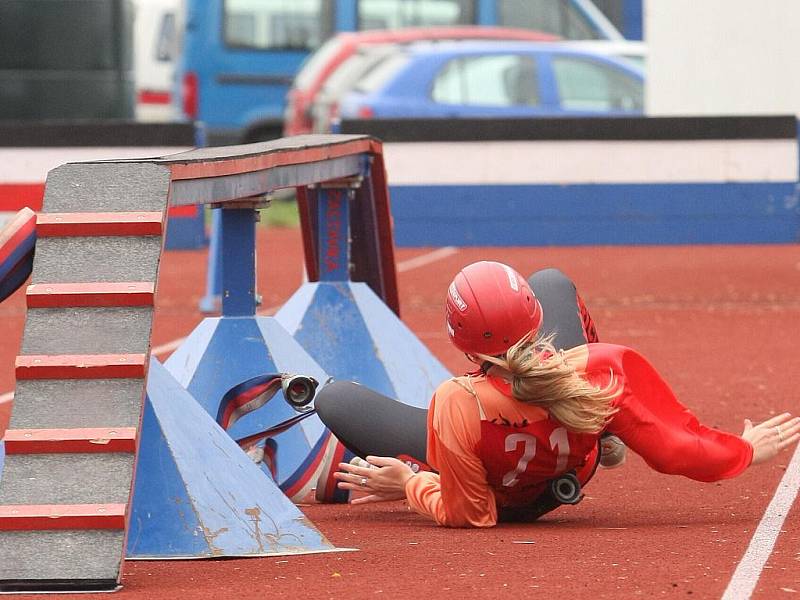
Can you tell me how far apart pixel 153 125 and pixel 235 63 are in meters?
7.96

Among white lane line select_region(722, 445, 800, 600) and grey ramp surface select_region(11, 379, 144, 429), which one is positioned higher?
grey ramp surface select_region(11, 379, 144, 429)

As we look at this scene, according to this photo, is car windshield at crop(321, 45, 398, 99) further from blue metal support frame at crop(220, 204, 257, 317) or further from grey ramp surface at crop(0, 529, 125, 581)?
grey ramp surface at crop(0, 529, 125, 581)

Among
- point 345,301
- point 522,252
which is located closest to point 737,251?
point 522,252

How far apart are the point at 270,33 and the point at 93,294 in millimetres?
19270

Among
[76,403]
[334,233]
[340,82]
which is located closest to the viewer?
[76,403]

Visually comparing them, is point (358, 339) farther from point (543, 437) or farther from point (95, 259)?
point (95, 259)

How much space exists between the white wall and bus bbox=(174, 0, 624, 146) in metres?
6.50

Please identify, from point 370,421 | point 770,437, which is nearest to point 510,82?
point 370,421

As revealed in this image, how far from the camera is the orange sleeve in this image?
5.22m

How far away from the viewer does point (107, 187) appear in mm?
4980

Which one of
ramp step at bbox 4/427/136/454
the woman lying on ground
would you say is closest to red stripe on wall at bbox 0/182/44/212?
the woman lying on ground

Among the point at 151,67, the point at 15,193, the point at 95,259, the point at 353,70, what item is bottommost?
the point at 151,67

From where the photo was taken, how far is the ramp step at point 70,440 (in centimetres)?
458

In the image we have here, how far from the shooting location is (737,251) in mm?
18234
